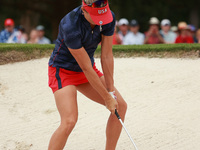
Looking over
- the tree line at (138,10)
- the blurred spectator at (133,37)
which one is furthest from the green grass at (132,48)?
the tree line at (138,10)

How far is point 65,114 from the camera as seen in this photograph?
12.2 feet

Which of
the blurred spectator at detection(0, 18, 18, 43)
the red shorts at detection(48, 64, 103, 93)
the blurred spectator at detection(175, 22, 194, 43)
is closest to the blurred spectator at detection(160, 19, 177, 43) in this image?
the blurred spectator at detection(175, 22, 194, 43)

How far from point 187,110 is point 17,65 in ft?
11.0

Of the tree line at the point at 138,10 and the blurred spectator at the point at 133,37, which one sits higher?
the blurred spectator at the point at 133,37

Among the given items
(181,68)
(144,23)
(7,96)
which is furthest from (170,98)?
(144,23)

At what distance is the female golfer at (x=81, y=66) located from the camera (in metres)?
3.49

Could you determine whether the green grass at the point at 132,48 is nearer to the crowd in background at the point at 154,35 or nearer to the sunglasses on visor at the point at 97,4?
the crowd in background at the point at 154,35

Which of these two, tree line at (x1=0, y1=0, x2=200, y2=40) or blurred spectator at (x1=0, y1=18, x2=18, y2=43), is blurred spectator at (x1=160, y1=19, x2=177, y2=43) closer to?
blurred spectator at (x1=0, y1=18, x2=18, y2=43)

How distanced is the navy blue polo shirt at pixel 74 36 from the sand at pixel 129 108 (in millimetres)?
1659

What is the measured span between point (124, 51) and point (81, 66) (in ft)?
13.0

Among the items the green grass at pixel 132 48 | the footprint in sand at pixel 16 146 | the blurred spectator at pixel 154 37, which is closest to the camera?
the footprint in sand at pixel 16 146

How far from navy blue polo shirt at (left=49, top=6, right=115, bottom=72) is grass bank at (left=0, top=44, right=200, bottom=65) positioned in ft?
11.5

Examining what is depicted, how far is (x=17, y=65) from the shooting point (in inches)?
286

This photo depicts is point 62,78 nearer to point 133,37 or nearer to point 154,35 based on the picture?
point 154,35
